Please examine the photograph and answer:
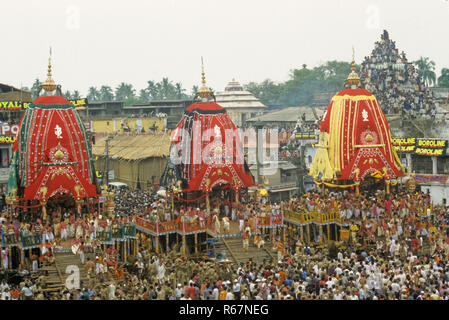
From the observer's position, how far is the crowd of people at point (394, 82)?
53094 millimetres

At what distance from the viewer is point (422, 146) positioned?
43.4 m

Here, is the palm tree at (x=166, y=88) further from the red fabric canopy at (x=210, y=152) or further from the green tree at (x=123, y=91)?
the red fabric canopy at (x=210, y=152)

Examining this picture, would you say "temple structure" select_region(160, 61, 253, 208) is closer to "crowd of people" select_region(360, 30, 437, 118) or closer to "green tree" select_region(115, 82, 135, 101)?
"crowd of people" select_region(360, 30, 437, 118)

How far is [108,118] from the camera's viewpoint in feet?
231

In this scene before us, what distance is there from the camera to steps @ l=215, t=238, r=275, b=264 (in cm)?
3038

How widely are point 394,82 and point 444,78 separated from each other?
28.0 meters

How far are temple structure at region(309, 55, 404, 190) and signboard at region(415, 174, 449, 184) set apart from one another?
142 inches

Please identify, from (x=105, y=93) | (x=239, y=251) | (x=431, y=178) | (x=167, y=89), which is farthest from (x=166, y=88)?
(x=239, y=251)

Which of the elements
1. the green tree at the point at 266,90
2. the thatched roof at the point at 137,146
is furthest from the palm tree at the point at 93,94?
the thatched roof at the point at 137,146

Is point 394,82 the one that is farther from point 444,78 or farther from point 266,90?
point 266,90

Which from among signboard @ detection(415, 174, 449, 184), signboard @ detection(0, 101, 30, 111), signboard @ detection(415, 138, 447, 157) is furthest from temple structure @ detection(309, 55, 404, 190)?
signboard @ detection(0, 101, 30, 111)

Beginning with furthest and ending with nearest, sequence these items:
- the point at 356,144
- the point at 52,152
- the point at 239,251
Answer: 1. the point at 356,144
2. the point at 52,152
3. the point at 239,251
